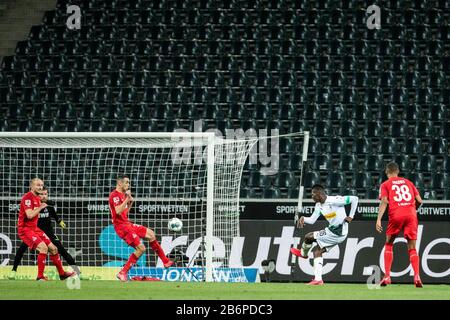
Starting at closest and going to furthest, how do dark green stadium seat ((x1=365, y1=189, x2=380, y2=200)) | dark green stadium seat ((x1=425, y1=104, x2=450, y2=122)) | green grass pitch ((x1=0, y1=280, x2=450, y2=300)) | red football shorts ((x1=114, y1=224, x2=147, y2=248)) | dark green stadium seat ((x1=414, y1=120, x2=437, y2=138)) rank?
green grass pitch ((x1=0, y1=280, x2=450, y2=300)) → red football shorts ((x1=114, y1=224, x2=147, y2=248)) → dark green stadium seat ((x1=365, y1=189, x2=380, y2=200)) → dark green stadium seat ((x1=414, y1=120, x2=437, y2=138)) → dark green stadium seat ((x1=425, y1=104, x2=450, y2=122))

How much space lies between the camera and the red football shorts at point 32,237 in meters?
16.6

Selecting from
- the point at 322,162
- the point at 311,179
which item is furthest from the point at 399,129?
the point at 311,179

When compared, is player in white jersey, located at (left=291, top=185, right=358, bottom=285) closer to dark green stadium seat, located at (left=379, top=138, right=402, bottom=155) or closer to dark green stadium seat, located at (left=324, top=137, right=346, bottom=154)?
dark green stadium seat, located at (left=324, top=137, right=346, bottom=154)

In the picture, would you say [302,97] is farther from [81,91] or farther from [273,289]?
[273,289]

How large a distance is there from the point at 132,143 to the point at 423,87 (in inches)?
321

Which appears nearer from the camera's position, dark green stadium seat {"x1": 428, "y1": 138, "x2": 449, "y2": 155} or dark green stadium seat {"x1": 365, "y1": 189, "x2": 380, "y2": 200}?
dark green stadium seat {"x1": 365, "y1": 189, "x2": 380, "y2": 200}

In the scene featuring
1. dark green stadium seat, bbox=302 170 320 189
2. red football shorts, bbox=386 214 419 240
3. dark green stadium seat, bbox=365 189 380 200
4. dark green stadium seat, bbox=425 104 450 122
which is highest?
dark green stadium seat, bbox=425 104 450 122

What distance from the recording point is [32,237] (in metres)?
16.6

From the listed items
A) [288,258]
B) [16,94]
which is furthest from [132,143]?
[16,94]

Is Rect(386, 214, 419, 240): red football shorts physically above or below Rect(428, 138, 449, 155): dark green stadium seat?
below

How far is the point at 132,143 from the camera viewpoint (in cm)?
1859

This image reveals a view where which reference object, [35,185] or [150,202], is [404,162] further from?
[35,185]

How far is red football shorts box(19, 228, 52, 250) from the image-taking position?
16594 mm

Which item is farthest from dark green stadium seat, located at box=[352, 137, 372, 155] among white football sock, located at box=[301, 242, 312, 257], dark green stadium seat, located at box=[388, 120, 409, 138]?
white football sock, located at box=[301, 242, 312, 257]
